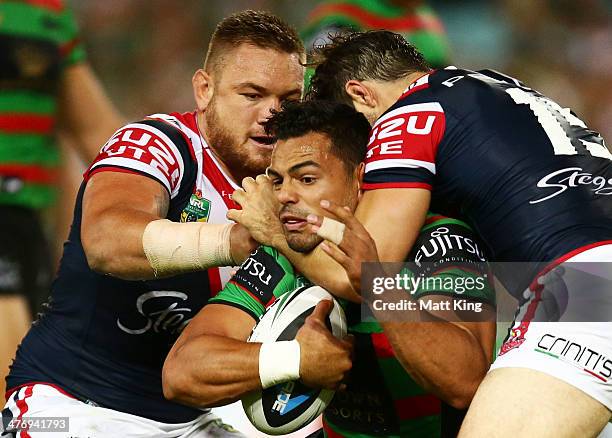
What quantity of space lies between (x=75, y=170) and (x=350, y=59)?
3.76 m

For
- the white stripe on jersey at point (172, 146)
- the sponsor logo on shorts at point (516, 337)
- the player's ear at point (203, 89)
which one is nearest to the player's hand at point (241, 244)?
the white stripe on jersey at point (172, 146)

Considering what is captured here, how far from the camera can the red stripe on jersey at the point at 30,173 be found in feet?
23.9

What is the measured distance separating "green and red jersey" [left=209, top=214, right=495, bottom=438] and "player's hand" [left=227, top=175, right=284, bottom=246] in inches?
2.9

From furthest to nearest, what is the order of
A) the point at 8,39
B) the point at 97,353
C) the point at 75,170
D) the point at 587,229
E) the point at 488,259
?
1. the point at 75,170
2. the point at 8,39
3. the point at 97,353
4. the point at 488,259
5. the point at 587,229

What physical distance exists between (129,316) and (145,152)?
0.71 m

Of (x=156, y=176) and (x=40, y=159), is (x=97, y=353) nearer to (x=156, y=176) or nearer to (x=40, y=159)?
(x=156, y=176)

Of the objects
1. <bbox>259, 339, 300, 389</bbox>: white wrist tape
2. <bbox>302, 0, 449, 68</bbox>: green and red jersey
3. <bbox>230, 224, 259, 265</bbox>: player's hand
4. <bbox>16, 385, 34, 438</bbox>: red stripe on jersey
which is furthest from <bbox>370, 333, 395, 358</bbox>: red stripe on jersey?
<bbox>302, 0, 449, 68</bbox>: green and red jersey

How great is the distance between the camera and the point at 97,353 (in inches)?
184

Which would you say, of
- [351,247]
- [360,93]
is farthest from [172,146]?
[351,247]

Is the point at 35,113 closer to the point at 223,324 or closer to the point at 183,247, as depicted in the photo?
the point at 183,247

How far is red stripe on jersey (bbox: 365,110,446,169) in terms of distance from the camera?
389 cm

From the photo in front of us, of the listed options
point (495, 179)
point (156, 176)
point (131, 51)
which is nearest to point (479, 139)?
point (495, 179)

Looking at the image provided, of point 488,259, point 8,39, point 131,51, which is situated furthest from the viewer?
point 131,51

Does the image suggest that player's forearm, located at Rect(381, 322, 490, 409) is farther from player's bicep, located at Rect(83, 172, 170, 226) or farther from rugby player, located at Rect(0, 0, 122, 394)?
rugby player, located at Rect(0, 0, 122, 394)
